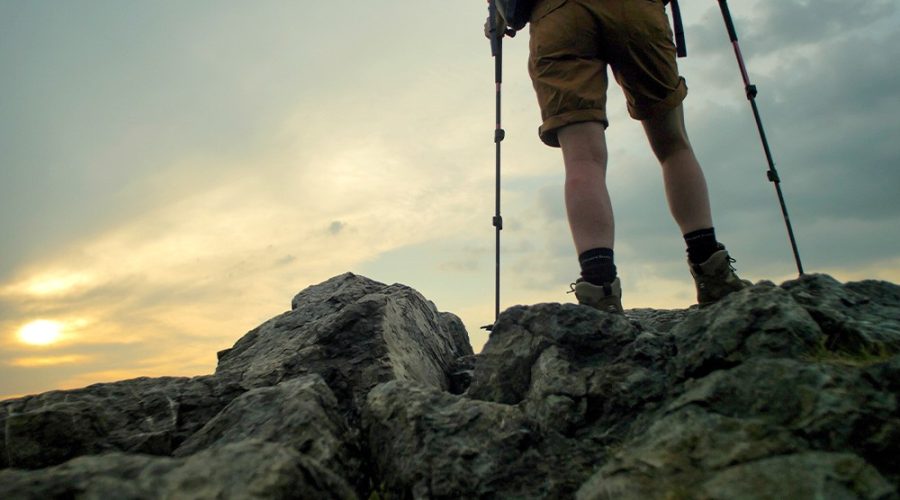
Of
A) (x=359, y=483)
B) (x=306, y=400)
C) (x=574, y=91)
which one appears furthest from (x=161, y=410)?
(x=574, y=91)

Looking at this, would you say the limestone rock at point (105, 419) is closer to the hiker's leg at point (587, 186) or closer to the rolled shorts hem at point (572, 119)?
the hiker's leg at point (587, 186)

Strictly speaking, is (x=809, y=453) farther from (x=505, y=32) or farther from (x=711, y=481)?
(x=505, y=32)

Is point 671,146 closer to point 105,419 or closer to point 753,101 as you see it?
point 753,101

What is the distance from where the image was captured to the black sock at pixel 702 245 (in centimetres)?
559

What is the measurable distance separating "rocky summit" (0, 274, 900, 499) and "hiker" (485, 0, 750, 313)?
30.4 inches

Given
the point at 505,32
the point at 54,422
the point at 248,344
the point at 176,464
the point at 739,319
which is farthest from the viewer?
the point at 505,32

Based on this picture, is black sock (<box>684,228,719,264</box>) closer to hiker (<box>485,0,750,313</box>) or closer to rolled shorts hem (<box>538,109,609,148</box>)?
hiker (<box>485,0,750,313</box>)

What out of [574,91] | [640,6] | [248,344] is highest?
[640,6]

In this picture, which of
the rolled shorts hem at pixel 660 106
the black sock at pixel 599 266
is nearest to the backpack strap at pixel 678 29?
the rolled shorts hem at pixel 660 106

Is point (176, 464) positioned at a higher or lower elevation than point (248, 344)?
lower

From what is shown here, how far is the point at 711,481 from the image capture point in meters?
2.74

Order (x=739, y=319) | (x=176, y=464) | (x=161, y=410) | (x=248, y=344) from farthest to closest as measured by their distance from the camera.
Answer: (x=248, y=344) → (x=161, y=410) → (x=739, y=319) → (x=176, y=464)

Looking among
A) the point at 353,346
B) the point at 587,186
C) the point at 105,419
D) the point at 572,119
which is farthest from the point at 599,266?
the point at 105,419

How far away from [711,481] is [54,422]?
15.2 ft
